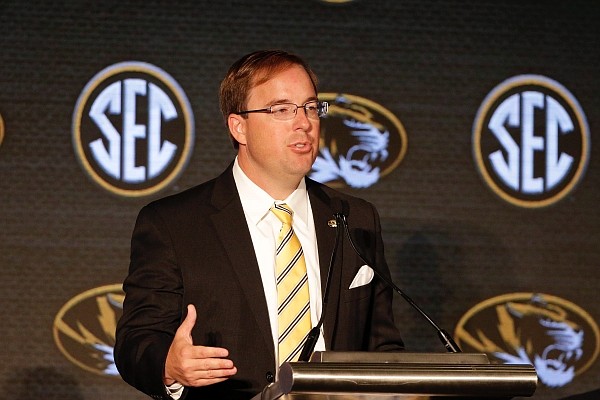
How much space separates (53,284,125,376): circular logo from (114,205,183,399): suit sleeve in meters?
1.22

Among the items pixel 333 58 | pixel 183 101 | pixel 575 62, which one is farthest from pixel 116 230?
pixel 575 62

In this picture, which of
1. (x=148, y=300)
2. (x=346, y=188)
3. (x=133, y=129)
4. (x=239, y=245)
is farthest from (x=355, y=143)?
(x=148, y=300)

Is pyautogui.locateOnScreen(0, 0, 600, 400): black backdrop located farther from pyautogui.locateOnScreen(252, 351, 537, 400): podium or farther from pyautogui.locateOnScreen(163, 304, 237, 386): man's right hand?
pyautogui.locateOnScreen(252, 351, 537, 400): podium

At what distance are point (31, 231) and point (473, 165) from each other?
160 centimetres

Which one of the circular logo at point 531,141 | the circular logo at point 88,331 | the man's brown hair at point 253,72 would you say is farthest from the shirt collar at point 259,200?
the circular logo at point 531,141

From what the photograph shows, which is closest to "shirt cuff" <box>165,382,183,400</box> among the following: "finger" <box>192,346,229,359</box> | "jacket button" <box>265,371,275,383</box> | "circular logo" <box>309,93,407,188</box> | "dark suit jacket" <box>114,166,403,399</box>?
"dark suit jacket" <box>114,166,403,399</box>

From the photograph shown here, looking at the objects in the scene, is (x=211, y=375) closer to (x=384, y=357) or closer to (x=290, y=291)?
(x=384, y=357)

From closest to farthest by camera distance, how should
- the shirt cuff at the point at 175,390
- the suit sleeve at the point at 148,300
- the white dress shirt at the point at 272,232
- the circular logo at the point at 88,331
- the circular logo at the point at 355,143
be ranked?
the shirt cuff at the point at 175,390
the suit sleeve at the point at 148,300
the white dress shirt at the point at 272,232
the circular logo at the point at 88,331
the circular logo at the point at 355,143

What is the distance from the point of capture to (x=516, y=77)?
3.67 meters

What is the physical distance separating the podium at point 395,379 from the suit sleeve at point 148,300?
1.78 ft

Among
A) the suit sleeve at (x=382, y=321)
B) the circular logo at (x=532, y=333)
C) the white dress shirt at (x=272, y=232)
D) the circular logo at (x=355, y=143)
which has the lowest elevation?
the circular logo at (x=532, y=333)

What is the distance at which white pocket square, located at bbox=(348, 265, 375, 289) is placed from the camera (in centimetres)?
237

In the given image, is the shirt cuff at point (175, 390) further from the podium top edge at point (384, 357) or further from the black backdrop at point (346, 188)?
the black backdrop at point (346, 188)

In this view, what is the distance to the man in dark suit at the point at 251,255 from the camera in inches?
87.0
